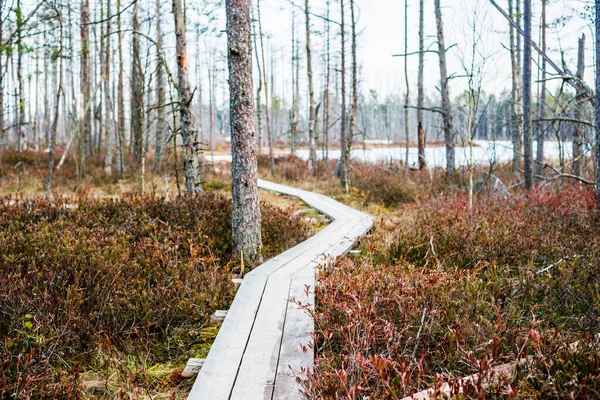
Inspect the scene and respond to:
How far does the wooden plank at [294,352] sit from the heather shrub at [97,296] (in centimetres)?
89

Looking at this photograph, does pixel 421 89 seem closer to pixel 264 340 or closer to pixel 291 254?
pixel 291 254

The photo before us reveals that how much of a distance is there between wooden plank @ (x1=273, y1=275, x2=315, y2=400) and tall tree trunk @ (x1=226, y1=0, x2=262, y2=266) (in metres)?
1.46

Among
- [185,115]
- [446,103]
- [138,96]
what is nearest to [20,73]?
[138,96]

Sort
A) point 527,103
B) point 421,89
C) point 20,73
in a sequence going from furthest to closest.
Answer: point 20,73 → point 421,89 → point 527,103

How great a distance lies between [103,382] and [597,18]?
24.5 ft

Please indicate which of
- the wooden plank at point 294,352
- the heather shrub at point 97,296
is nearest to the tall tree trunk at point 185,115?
the heather shrub at point 97,296

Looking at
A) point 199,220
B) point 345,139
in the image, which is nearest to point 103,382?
point 199,220

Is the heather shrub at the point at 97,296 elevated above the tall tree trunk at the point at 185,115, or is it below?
below

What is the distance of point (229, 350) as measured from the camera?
10.8ft

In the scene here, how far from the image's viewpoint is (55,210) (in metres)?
6.74

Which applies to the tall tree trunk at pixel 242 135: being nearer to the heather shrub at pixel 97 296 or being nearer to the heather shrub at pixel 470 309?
the heather shrub at pixel 97 296

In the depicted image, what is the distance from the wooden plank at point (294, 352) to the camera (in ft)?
9.07

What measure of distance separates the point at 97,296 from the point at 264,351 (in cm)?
178

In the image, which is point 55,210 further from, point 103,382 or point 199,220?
point 103,382
